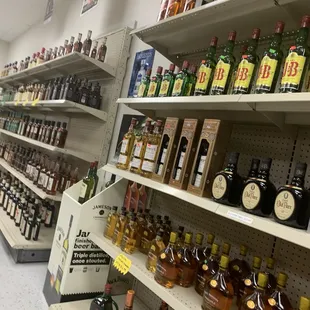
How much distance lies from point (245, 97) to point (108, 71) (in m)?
2.06

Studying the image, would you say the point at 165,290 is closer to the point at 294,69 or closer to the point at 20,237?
the point at 294,69

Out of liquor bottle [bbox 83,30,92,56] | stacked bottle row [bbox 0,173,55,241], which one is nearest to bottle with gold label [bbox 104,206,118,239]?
stacked bottle row [bbox 0,173,55,241]

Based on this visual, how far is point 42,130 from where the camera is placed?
12.1ft

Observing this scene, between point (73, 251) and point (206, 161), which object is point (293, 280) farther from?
point (73, 251)

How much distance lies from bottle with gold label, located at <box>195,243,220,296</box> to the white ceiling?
16.2 ft

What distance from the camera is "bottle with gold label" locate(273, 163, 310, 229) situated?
40.7 inches

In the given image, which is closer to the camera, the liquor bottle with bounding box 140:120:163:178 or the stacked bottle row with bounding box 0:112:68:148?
the liquor bottle with bounding box 140:120:163:178

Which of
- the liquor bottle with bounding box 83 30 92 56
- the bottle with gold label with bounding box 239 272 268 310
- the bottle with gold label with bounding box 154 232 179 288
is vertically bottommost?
the bottle with gold label with bounding box 154 232 179 288

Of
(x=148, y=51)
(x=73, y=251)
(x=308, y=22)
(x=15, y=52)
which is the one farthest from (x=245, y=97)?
(x=15, y=52)

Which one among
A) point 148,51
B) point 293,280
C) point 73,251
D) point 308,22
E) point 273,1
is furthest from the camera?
point 148,51

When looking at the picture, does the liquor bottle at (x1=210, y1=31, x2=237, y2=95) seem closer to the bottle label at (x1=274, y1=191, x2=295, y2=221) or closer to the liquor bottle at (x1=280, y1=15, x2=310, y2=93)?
the liquor bottle at (x1=280, y1=15, x2=310, y2=93)

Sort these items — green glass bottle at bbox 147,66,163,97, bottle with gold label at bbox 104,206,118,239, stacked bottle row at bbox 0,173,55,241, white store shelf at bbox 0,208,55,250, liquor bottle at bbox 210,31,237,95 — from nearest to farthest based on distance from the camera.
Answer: liquor bottle at bbox 210,31,237,95, green glass bottle at bbox 147,66,163,97, bottle with gold label at bbox 104,206,118,239, white store shelf at bbox 0,208,55,250, stacked bottle row at bbox 0,173,55,241

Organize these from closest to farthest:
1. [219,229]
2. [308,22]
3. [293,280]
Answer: [308,22]
[293,280]
[219,229]

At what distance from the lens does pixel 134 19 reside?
3025 mm
